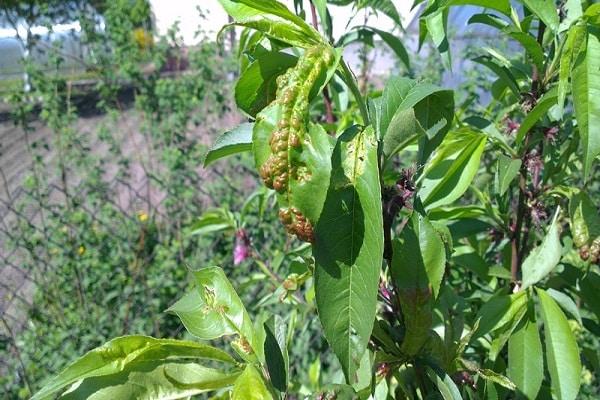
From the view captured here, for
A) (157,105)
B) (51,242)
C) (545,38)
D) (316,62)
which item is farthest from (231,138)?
(157,105)

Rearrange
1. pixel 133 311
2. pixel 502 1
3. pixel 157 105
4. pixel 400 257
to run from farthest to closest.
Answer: pixel 157 105 < pixel 133 311 < pixel 502 1 < pixel 400 257

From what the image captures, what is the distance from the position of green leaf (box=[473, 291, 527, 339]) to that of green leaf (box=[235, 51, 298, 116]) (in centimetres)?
61

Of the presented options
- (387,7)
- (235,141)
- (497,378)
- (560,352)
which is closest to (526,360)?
(560,352)

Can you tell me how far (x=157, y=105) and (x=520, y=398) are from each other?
4.04m

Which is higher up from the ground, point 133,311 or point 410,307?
point 410,307

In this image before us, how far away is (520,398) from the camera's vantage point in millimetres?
1097

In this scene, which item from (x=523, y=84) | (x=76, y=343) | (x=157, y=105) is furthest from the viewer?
(x=157, y=105)

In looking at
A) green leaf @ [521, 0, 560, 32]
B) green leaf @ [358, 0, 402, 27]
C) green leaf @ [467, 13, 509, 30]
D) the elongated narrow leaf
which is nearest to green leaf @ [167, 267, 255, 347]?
the elongated narrow leaf

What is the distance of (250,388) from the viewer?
0.68 m

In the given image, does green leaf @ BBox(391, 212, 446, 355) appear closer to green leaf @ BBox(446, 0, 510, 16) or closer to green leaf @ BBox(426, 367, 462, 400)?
green leaf @ BBox(426, 367, 462, 400)

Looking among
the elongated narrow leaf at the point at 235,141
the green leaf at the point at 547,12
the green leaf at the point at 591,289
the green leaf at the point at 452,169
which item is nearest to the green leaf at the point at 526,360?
the green leaf at the point at 591,289

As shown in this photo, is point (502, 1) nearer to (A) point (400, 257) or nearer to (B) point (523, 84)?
→ (B) point (523, 84)

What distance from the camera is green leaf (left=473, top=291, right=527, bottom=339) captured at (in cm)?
111

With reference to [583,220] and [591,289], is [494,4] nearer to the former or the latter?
[583,220]
